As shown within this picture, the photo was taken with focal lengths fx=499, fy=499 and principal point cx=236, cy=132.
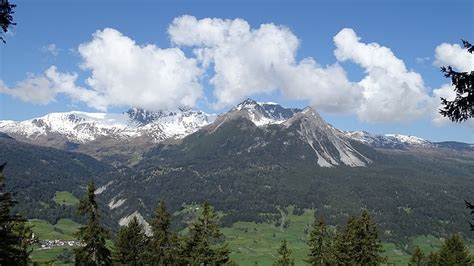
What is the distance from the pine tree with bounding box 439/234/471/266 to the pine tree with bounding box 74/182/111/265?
44.1 m

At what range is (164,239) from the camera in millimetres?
47656

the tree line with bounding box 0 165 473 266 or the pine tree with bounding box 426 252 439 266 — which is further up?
the tree line with bounding box 0 165 473 266

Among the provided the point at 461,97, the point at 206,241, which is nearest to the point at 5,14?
the point at 461,97

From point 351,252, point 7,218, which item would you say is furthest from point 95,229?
point 351,252

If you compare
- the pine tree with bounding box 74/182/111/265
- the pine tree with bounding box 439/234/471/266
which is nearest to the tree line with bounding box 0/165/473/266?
the pine tree with bounding box 74/182/111/265

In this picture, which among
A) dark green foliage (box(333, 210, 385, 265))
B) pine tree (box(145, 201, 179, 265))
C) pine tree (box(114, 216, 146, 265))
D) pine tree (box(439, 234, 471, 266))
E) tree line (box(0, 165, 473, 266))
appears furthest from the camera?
pine tree (box(439, 234, 471, 266))

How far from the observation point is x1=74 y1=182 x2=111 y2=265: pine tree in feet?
134

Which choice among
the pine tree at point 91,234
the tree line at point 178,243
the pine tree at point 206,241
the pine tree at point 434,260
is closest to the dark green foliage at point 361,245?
the tree line at point 178,243

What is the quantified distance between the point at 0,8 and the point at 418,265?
72.1 m

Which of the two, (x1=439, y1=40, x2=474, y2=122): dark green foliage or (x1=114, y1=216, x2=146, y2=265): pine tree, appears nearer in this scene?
(x1=439, y1=40, x2=474, y2=122): dark green foliage

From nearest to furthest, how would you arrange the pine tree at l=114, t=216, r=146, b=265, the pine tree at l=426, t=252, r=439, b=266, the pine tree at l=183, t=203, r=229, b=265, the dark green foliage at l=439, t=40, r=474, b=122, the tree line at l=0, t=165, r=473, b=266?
the dark green foliage at l=439, t=40, r=474, b=122, the tree line at l=0, t=165, r=473, b=266, the pine tree at l=183, t=203, r=229, b=265, the pine tree at l=114, t=216, r=146, b=265, the pine tree at l=426, t=252, r=439, b=266

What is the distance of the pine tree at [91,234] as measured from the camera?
1613 inches

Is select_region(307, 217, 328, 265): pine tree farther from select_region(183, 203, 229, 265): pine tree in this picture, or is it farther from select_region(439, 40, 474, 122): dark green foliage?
select_region(439, 40, 474, 122): dark green foliage

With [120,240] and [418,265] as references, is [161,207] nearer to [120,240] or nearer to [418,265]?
[120,240]
